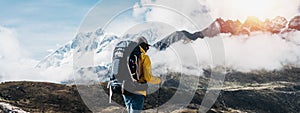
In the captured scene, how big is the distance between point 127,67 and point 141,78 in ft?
2.14

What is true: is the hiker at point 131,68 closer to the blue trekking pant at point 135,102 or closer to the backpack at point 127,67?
the backpack at point 127,67

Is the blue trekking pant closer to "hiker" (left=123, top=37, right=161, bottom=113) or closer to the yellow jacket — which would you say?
"hiker" (left=123, top=37, right=161, bottom=113)

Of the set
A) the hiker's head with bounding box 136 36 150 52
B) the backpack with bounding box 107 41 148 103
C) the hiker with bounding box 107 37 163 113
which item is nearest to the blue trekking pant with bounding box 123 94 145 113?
the hiker with bounding box 107 37 163 113

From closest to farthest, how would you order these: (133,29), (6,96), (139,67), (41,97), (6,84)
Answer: (139,67), (133,29), (6,96), (41,97), (6,84)

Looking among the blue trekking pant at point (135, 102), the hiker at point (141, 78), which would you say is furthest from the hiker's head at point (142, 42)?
the blue trekking pant at point (135, 102)

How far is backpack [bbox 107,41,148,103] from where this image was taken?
47.1 ft

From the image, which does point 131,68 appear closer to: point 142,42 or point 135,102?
point 142,42

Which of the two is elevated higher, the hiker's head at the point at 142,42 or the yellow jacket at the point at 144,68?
the hiker's head at the point at 142,42

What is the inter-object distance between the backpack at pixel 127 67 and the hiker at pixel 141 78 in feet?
0.45

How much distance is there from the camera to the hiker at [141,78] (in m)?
14.3

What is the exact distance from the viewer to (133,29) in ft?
55.1

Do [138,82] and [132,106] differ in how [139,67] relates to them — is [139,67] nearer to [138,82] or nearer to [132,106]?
[138,82]

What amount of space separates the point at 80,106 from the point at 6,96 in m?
24.2

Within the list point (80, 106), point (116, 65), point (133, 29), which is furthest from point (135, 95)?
point (80, 106)
